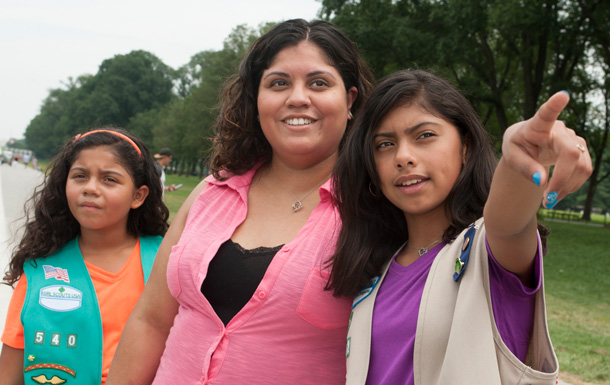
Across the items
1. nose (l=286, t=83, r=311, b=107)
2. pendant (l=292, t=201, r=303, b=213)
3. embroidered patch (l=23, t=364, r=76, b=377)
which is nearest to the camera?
nose (l=286, t=83, r=311, b=107)

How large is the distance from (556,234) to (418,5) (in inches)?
378

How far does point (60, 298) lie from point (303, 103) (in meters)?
1.42

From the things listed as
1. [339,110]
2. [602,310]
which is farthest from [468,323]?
[602,310]

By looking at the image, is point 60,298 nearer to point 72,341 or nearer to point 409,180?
point 72,341

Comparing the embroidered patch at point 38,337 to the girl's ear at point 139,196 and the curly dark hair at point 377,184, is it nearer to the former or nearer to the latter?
the girl's ear at point 139,196

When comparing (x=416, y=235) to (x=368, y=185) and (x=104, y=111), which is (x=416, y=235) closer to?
(x=368, y=185)

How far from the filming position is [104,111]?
6994cm

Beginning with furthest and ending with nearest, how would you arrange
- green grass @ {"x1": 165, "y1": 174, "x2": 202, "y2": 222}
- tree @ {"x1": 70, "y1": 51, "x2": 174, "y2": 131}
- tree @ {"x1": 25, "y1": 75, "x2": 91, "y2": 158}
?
1. tree @ {"x1": 25, "y1": 75, "x2": 91, "y2": 158}
2. tree @ {"x1": 70, "y1": 51, "x2": 174, "y2": 131}
3. green grass @ {"x1": 165, "y1": 174, "x2": 202, "y2": 222}

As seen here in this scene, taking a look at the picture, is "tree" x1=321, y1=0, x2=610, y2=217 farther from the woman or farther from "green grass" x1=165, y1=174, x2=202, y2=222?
the woman

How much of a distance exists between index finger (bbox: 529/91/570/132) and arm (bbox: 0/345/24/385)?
235cm

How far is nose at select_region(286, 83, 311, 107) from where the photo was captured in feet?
7.08

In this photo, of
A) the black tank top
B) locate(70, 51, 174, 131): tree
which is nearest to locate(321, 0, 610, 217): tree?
the black tank top

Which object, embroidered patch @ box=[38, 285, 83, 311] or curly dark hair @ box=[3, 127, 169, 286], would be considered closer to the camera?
embroidered patch @ box=[38, 285, 83, 311]

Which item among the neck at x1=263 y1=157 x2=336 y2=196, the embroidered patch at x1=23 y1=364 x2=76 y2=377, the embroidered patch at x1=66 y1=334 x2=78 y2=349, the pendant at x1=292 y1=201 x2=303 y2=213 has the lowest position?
the embroidered patch at x1=23 y1=364 x2=76 y2=377
